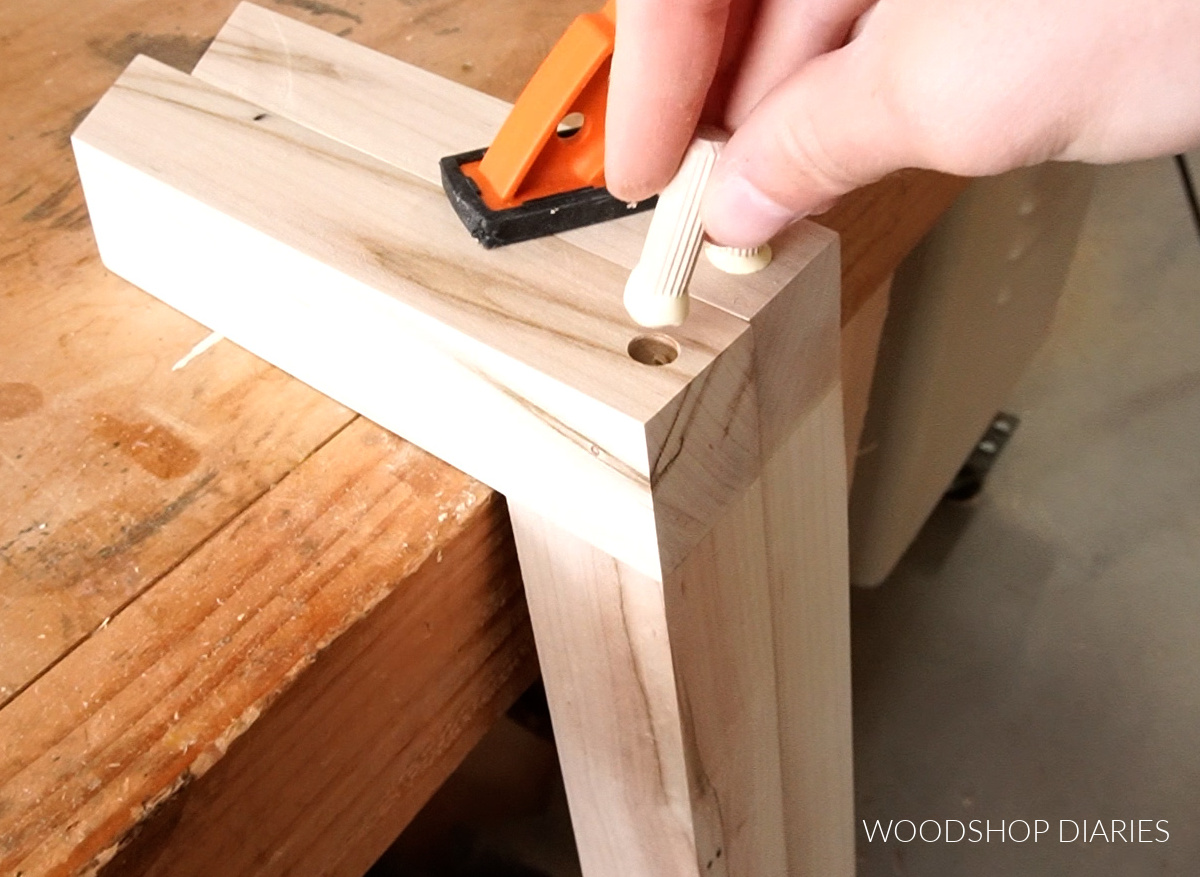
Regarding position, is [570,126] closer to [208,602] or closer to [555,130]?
[555,130]

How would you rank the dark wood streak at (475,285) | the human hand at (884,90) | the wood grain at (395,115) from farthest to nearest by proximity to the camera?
the wood grain at (395,115) < the dark wood streak at (475,285) < the human hand at (884,90)

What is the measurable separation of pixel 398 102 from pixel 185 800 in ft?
1.19

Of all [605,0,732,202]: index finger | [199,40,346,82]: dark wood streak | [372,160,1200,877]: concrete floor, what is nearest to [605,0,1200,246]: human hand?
[605,0,732,202]: index finger

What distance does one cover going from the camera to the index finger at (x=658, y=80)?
37 cm

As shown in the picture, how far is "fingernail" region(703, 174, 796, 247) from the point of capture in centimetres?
39

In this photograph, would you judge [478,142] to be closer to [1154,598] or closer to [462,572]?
[462,572]

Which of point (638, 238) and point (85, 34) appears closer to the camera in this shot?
point (638, 238)

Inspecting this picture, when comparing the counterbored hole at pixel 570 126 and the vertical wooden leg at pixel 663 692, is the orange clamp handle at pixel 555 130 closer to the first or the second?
the counterbored hole at pixel 570 126

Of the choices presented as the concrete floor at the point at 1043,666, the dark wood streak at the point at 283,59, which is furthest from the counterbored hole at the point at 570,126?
the concrete floor at the point at 1043,666

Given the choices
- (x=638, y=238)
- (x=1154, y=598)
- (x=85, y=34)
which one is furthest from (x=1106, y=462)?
(x=85, y=34)

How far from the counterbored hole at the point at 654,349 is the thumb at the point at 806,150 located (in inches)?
1.8

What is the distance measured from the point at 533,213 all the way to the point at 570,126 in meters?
0.12

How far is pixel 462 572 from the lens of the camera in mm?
456

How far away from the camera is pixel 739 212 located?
A: 0.40 metres
